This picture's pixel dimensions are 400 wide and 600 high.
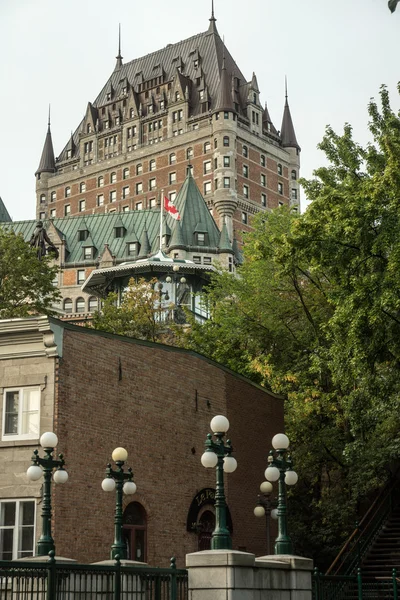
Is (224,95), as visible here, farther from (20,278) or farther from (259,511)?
(259,511)

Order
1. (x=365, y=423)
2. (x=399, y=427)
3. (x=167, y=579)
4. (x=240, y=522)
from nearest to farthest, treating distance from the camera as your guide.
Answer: (x=167, y=579)
(x=240, y=522)
(x=365, y=423)
(x=399, y=427)

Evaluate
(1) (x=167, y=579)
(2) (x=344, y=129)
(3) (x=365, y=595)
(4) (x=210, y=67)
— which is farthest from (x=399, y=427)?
(4) (x=210, y=67)

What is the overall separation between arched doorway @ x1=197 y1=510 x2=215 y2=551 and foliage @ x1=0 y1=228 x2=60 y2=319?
83.8ft

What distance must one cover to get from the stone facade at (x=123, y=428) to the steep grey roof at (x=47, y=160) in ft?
473

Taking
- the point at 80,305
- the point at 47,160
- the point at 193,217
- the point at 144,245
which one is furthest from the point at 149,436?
the point at 47,160

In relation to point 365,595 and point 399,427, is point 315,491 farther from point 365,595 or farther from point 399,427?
point 365,595

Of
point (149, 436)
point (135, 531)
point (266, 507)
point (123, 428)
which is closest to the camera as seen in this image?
point (135, 531)

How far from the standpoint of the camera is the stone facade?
90.1 ft

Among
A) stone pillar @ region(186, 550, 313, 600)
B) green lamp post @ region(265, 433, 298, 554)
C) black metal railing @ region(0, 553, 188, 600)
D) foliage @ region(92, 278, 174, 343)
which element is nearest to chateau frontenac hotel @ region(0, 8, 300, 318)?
foliage @ region(92, 278, 174, 343)

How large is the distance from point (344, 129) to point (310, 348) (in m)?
8.88

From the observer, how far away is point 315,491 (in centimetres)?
4253

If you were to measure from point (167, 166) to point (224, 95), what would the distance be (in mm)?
13196

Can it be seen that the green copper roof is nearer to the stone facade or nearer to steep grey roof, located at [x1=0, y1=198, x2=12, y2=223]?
steep grey roof, located at [x1=0, y1=198, x2=12, y2=223]

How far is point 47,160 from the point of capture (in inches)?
6905
